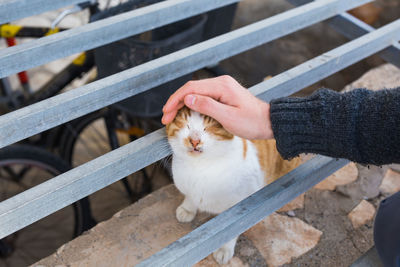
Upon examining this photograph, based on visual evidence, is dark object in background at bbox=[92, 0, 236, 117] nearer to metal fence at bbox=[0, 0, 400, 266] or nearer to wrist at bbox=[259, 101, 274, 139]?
metal fence at bbox=[0, 0, 400, 266]

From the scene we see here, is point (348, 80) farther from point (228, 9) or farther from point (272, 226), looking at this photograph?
point (272, 226)

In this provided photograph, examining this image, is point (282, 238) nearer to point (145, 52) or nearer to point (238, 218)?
point (238, 218)

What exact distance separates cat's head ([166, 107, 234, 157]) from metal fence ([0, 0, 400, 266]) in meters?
0.04

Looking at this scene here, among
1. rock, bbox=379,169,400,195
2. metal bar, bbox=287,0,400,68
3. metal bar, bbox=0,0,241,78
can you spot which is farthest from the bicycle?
rock, bbox=379,169,400,195

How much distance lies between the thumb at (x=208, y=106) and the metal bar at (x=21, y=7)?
0.52 metres

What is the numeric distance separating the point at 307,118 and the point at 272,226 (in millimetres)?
579

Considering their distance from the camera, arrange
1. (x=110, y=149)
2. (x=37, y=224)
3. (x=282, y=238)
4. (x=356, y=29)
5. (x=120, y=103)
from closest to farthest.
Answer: (x=282, y=238) < (x=356, y=29) < (x=120, y=103) < (x=37, y=224) < (x=110, y=149)

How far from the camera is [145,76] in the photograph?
99cm

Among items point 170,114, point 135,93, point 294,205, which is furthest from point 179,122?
point 294,205

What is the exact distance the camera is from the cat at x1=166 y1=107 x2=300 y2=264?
3.20ft

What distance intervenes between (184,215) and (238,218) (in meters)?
0.43

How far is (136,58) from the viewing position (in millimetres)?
1655

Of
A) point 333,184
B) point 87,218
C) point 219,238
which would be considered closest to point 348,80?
point 333,184

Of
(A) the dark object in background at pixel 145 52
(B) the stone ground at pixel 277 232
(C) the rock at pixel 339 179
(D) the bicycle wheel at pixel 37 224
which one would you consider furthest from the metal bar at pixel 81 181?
(D) the bicycle wheel at pixel 37 224
